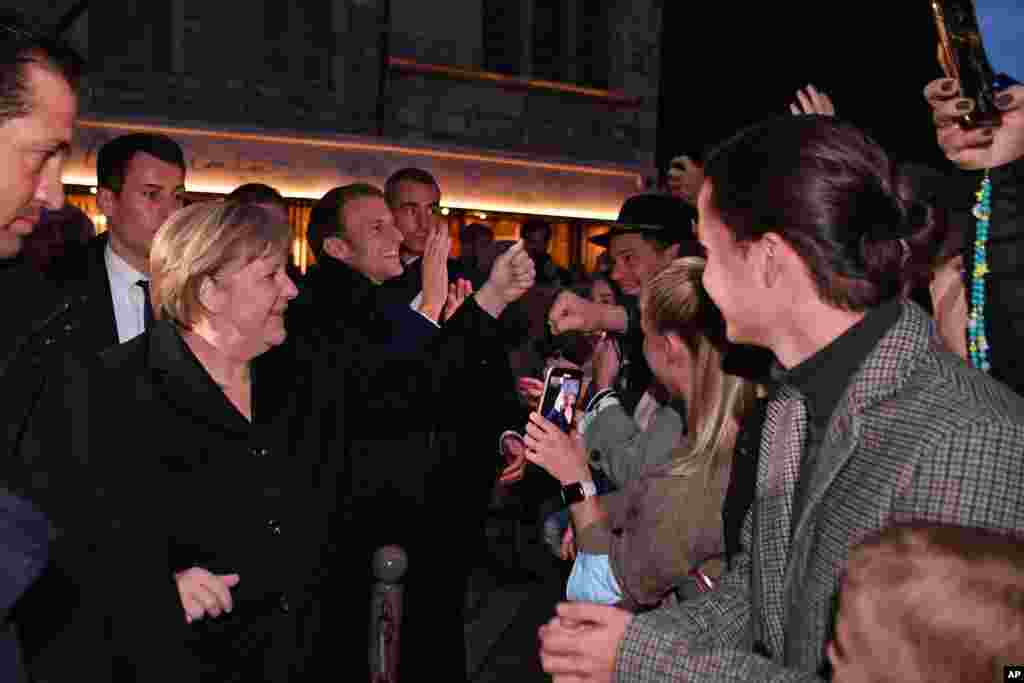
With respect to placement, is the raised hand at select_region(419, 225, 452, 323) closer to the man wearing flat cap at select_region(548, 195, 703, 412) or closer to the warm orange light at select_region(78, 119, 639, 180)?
the man wearing flat cap at select_region(548, 195, 703, 412)

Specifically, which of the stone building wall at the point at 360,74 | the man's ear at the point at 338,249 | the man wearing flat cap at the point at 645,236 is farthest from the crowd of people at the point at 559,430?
the stone building wall at the point at 360,74

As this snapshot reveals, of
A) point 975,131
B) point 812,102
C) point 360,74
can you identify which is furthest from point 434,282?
point 360,74

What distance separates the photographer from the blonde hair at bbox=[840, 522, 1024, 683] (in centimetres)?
150

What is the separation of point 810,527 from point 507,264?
7.22ft

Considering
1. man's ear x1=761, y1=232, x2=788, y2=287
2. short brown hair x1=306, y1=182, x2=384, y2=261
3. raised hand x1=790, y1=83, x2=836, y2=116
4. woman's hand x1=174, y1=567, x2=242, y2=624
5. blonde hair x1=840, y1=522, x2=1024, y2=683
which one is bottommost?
woman's hand x1=174, y1=567, x2=242, y2=624

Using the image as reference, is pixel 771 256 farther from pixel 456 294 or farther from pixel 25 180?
pixel 456 294

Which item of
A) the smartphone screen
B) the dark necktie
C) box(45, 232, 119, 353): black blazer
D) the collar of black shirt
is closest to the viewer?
the collar of black shirt

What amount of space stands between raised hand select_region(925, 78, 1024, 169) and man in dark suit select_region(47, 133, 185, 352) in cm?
306

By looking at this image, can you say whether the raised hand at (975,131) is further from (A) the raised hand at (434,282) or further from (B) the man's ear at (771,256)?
(A) the raised hand at (434,282)

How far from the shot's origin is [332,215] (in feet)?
17.7

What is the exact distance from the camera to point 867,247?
2.09 metres

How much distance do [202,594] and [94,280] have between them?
1.83m

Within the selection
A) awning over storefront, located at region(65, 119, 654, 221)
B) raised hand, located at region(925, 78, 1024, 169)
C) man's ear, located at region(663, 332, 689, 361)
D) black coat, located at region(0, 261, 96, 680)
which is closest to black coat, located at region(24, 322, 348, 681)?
black coat, located at region(0, 261, 96, 680)

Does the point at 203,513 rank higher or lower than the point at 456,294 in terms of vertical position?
lower
